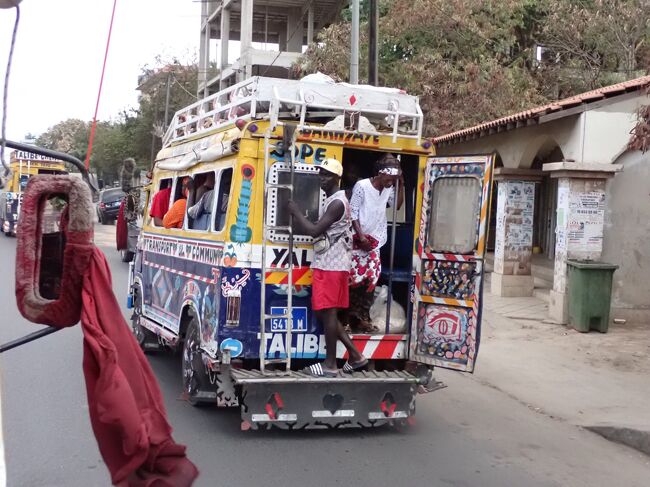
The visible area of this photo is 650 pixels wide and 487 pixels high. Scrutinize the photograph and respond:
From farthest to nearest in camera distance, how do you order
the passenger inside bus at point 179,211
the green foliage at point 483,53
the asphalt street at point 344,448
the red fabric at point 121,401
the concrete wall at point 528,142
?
1. the green foliage at point 483,53
2. the concrete wall at point 528,142
3. the passenger inside bus at point 179,211
4. the asphalt street at point 344,448
5. the red fabric at point 121,401

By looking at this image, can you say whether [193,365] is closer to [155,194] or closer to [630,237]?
[155,194]

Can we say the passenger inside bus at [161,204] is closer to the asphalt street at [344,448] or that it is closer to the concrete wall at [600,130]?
the asphalt street at [344,448]

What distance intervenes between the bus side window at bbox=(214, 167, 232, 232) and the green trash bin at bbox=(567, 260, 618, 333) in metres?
6.51

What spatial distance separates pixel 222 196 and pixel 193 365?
4.80 feet

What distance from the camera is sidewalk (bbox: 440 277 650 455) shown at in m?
7.01

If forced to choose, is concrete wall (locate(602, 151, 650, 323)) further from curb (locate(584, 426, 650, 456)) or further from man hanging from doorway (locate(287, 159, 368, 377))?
man hanging from doorway (locate(287, 159, 368, 377))

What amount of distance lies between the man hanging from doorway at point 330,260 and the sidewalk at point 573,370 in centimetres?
264

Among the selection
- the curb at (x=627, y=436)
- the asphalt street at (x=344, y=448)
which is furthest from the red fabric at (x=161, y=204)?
the curb at (x=627, y=436)

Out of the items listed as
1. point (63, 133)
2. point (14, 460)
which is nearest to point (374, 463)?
point (14, 460)

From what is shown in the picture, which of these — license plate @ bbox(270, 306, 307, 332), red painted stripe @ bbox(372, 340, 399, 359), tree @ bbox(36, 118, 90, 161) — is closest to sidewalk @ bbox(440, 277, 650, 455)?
red painted stripe @ bbox(372, 340, 399, 359)

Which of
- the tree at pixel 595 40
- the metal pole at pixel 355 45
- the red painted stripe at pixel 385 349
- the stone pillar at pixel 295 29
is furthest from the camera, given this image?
the stone pillar at pixel 295 29

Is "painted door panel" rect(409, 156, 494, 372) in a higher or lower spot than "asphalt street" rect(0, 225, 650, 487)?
higher

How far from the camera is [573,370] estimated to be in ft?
29.4

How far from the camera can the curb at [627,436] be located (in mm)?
Result: 6290
